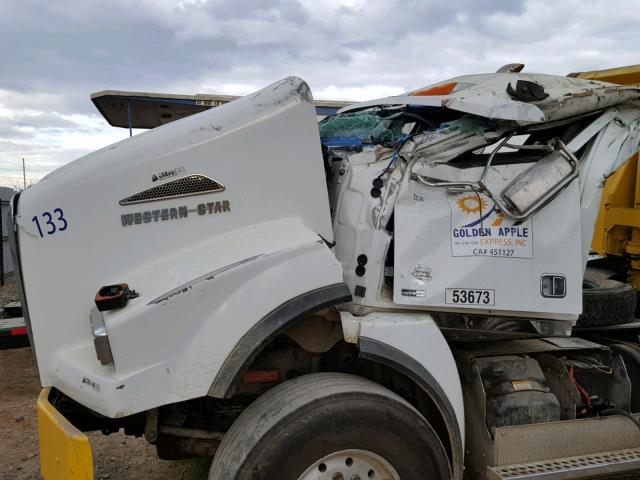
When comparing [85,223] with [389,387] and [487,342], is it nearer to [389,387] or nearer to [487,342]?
[389,387]

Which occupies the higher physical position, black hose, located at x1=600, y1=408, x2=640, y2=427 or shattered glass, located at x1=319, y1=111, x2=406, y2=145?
shattered glass, located at x1=319, y1=111, x2=406, y2=145

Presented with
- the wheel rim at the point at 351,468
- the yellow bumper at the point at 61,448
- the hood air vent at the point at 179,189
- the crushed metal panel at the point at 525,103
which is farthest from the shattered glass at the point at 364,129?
the yellow bumper at the point at 61,448

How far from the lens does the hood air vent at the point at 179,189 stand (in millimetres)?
2467

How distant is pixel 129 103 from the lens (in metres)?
9.68

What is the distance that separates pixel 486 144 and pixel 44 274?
228 cm

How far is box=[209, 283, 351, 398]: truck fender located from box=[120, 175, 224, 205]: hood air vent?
2.15 feet

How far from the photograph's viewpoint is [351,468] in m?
2.38

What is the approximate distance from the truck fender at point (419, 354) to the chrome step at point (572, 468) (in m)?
0.24

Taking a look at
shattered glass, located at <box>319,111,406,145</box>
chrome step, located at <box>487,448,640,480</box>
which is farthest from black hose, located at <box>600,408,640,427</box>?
shattered glass, located at <box>319,111,406,145</box>

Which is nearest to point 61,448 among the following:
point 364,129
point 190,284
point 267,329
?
point 190,284

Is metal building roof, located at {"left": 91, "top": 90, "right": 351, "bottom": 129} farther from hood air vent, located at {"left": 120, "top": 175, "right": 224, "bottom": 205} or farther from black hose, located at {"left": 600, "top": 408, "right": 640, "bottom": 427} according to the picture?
black hose, located at {"left": 600, "top": 408, "right": 640, "bottom": 427}

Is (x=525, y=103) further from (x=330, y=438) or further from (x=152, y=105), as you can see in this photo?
(x=152, y=105)

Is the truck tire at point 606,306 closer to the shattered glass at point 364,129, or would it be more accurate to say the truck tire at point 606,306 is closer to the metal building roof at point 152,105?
the shattered glass at point 364,129

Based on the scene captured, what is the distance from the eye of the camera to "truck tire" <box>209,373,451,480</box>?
2.24 metres
